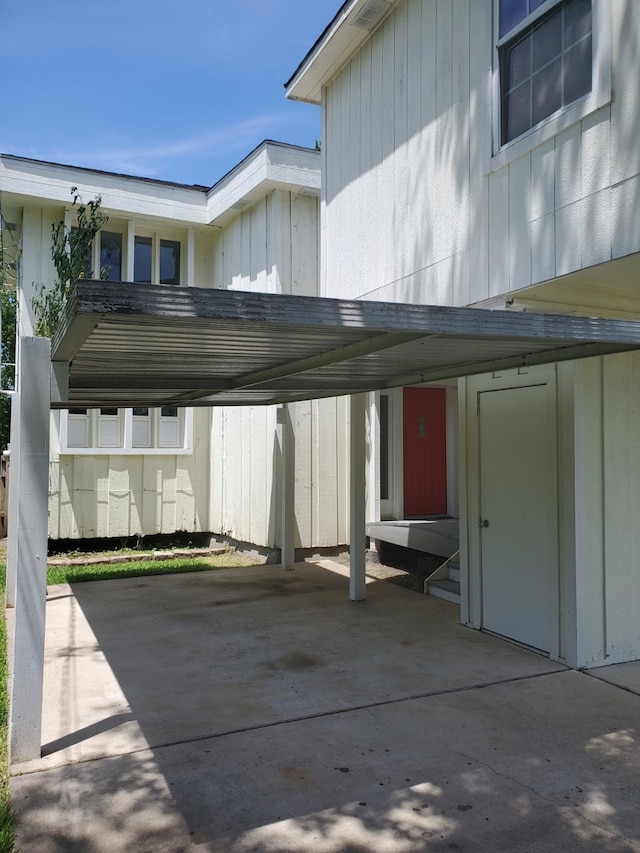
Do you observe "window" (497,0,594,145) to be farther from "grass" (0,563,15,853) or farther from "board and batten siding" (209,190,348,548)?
"grass" (0,563,15,853)

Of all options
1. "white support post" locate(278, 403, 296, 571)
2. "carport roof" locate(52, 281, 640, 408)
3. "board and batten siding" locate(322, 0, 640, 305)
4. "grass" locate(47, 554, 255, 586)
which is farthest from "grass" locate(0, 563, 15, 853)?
"board and batten siding" locate(322, 0, 640, 305)

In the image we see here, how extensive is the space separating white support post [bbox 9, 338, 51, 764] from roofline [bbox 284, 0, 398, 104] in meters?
5.18

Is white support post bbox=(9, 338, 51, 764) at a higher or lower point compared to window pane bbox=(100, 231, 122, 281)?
lower

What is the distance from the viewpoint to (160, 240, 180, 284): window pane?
10.9 m

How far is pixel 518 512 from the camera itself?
548cm

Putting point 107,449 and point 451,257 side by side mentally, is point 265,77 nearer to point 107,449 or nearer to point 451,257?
point 107,449

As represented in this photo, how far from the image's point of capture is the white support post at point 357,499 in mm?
7051

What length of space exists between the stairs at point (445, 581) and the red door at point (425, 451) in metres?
2.25

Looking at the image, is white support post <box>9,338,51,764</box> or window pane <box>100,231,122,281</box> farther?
window pane <box>100,231,122,281</box>

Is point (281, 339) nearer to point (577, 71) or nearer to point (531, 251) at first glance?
point (531, 251)

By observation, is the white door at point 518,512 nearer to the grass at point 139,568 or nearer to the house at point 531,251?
the house at point 531,251

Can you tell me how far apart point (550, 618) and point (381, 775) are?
89.4 inches

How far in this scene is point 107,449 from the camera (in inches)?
395

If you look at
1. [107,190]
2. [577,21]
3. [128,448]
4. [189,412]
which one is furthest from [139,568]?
[577,21]
